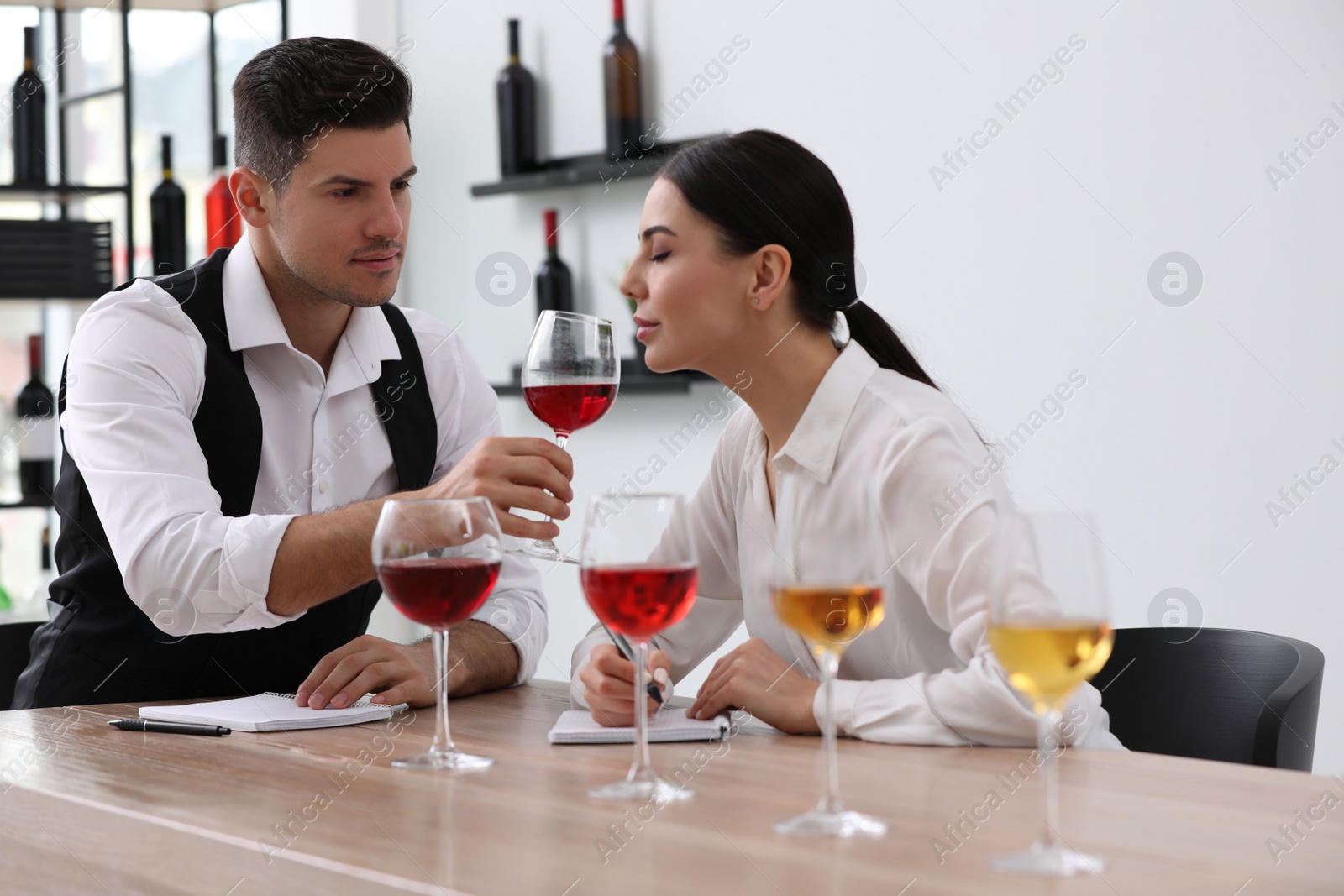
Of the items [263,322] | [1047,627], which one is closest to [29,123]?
[263,322]

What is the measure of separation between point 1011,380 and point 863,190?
1.98 ft

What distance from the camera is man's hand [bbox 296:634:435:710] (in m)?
1.53

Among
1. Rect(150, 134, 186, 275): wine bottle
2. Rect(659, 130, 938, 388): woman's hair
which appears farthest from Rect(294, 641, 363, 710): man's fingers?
Rect(150, 134, 186, 275): wine bottle

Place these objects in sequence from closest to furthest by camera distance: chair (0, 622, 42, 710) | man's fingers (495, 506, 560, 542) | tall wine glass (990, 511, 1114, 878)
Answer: tall wine glass (990, 511, 1114, 878)
man's fingers (495, 506, 560, 542)
chair (0, 622, 42, 710)

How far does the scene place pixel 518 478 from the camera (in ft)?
4.68

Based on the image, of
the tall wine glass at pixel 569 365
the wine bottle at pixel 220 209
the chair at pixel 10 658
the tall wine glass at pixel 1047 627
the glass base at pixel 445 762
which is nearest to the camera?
the tall wine glass at pixel 1047 627

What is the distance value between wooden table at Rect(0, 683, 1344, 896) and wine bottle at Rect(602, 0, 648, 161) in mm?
2384

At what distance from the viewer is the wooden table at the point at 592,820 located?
822 millimetres

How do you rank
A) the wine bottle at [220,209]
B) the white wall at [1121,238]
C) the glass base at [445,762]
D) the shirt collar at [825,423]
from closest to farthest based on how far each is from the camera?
the glass base at [445,762], the shirt collar at [825,423], the white wall at [1121,238], the wine bottle at [220,209]

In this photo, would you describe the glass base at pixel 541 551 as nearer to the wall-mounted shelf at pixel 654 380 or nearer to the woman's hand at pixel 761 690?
the woman's hand at pixel 761 690

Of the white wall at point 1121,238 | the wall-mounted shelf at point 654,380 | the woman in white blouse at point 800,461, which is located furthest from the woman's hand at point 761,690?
the wall-mounted shelf at point 654,380

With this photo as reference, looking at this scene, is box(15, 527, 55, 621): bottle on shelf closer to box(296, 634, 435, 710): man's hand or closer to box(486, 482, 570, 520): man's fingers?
box(296, 634, 435, 710): man's hand

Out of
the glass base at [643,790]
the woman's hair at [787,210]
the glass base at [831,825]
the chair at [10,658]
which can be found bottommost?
the chair at [10,658]

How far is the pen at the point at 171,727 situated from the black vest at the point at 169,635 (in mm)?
530
